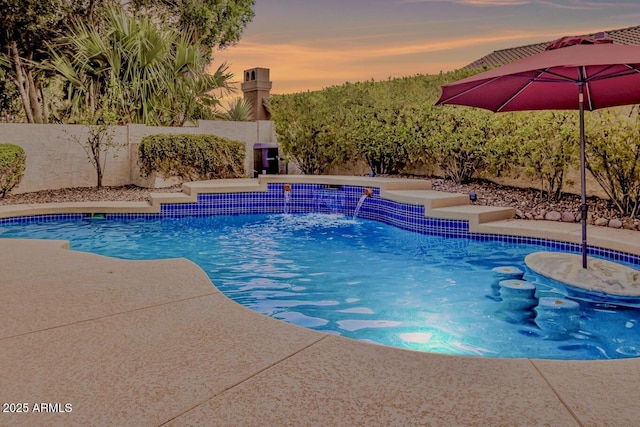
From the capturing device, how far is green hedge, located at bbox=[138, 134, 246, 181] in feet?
36.5

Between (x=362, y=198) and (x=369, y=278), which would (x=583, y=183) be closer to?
(x=369, y=278)

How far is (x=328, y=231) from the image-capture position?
26.1ft

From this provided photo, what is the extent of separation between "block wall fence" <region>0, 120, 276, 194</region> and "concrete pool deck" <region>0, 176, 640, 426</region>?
875 cm

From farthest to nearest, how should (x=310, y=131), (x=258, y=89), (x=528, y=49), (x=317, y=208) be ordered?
(x=528, y=49) < (x=258, y=89) < (x=310, y=131) < (x=317, y=208)

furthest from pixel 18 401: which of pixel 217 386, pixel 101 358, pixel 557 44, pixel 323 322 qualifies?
pixel 557 44

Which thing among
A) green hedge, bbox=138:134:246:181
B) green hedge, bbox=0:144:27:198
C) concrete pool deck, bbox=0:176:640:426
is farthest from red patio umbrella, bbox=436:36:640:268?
green hedge, bbox=0:144:27:198

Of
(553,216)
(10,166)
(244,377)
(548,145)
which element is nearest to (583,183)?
(553,216)

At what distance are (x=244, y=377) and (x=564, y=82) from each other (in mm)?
4640

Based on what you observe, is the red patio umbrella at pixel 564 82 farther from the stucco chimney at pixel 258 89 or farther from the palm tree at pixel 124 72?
the stucco chimney at pixel 258 89

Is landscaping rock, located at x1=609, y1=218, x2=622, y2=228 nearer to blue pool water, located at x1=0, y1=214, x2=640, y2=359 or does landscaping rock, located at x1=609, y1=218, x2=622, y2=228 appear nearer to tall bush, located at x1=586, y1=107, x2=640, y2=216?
tall bush, located at x1=586, y1=107, x2=640, y2=216

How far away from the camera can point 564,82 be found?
5.16 metres

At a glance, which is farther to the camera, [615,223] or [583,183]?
[615,223]

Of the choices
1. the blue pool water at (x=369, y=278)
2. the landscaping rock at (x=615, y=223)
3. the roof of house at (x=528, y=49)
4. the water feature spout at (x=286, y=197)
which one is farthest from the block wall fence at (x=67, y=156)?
the roof of house at (x=528, y=49)

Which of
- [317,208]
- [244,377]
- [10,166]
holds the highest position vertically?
[10,166]
